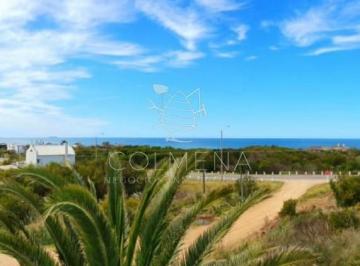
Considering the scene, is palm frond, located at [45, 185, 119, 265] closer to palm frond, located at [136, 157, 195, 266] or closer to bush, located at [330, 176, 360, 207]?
palm frond, located at [136, 157, 195, 266]

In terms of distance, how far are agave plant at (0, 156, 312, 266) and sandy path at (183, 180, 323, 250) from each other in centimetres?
746

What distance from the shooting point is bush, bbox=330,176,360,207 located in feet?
77.9

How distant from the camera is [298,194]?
102 ft

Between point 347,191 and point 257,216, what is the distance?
4.25 m

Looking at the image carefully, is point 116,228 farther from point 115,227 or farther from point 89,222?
point 89,222

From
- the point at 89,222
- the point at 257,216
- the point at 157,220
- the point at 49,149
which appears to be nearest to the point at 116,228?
the point at 157,220

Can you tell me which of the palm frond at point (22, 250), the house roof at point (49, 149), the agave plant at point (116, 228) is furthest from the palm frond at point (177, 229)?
the house roof at point (49, 149)

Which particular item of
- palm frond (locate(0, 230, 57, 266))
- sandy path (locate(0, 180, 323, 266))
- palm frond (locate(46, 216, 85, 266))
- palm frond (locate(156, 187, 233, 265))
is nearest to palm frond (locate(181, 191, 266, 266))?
palm frond (locate(156, 187, 233, 265))

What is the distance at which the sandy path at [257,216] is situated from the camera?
18.9 m

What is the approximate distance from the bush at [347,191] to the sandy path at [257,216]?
9.54 feet

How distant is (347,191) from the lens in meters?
24.3

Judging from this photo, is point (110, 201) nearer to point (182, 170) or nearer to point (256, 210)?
point (182, 170)

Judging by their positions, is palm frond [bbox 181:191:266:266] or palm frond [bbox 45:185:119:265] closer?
palm frond [bbox 45:185:119:265]

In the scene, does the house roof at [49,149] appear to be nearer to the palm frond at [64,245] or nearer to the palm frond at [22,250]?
the palm frond at [64,245]
